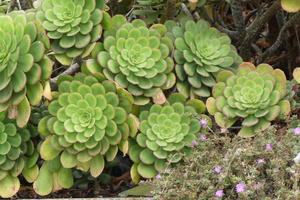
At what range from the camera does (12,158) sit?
189cm

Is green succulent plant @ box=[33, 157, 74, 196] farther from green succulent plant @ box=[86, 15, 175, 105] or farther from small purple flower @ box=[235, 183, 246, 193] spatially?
small purple flower @ box=[235, 183, 246, 193]

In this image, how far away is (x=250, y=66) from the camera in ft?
6.40

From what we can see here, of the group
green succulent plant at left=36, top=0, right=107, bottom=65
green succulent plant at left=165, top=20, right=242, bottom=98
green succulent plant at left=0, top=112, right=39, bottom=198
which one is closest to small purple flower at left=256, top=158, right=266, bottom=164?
green succulent plant at left=165, top=20, right=242, bottom=98

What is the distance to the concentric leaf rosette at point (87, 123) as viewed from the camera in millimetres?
1804

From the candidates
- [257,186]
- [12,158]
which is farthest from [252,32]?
[12,158]

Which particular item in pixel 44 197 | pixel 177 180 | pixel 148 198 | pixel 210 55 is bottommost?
pixel 44 197

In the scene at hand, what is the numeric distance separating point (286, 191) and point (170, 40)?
73 cm

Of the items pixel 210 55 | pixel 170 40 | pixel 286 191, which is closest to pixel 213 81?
pixel 210 55

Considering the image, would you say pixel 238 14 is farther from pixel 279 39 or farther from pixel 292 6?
pixel 292 6

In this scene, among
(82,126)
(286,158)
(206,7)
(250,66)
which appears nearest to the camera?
(286,158)

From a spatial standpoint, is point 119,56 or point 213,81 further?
point 213,81

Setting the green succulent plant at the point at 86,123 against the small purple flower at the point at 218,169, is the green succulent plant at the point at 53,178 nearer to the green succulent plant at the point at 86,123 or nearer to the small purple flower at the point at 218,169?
the green succulent plant at the point at 86,123

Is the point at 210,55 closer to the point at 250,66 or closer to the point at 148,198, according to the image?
the point at 250,66

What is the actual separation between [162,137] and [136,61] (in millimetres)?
270
